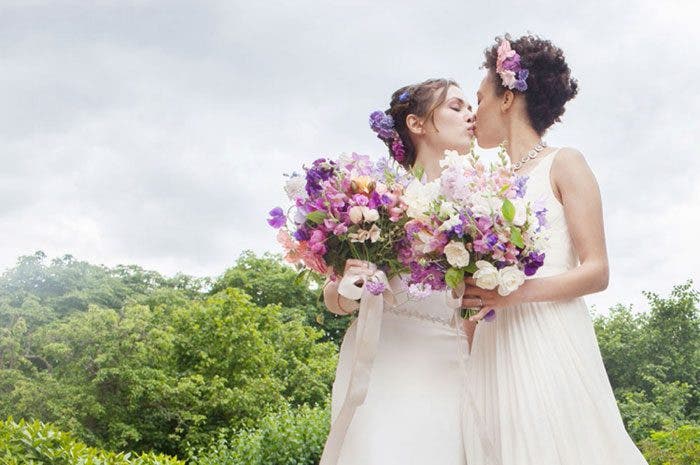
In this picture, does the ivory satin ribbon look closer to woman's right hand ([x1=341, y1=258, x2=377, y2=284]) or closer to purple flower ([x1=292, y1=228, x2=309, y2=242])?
woman's right hand ([x1=341, y1=258, x2=377, y2=284])

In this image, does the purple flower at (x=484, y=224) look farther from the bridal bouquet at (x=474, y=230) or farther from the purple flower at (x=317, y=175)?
the purple flower at (x=317, y=175)

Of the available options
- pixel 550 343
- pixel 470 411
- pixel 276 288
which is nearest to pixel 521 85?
pixel 550 343

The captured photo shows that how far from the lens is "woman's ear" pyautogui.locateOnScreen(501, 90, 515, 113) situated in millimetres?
3508

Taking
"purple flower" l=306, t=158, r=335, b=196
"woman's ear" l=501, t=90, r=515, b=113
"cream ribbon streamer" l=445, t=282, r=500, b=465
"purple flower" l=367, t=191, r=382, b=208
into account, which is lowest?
"cream ribbon streamer" l=445, t=282, r=500, b=465

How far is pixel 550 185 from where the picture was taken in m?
3.27

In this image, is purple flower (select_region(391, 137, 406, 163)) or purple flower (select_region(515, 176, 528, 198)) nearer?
purple flower (select_region(515, 176, 528, 198))

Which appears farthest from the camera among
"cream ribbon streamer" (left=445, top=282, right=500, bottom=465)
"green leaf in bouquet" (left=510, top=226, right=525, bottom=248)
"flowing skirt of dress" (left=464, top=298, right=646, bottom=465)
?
"cream ribbon streamer" (left=445, top=282, right=500, bottom=465)

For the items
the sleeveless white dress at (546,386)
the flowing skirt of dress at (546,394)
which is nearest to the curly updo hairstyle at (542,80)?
the sleeveless white dress at (546,386)

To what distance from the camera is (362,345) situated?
3.31 meters

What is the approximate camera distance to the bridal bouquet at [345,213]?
3158mm

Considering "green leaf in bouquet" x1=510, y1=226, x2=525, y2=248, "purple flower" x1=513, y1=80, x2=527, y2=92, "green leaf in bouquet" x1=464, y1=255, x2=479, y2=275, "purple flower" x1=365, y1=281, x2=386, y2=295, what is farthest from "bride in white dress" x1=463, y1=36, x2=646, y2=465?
"purple flower" x1=365, y1=281, x2=386, y2=295

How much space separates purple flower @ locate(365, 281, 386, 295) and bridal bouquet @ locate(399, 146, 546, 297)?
16 cm

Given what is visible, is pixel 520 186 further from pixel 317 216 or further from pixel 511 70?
pixel 317 216

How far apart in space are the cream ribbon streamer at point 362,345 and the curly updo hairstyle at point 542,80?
39.4 inches
